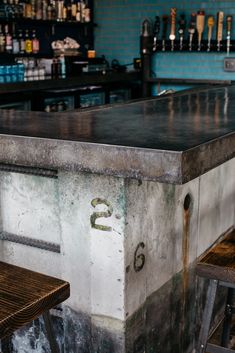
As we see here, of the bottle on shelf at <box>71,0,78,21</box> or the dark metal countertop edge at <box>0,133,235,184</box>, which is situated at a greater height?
the bottle on shelf at <box>71,0,78,21</box>

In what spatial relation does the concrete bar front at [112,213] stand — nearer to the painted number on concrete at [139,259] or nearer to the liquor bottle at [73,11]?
the painted number on concrete at [139,259]

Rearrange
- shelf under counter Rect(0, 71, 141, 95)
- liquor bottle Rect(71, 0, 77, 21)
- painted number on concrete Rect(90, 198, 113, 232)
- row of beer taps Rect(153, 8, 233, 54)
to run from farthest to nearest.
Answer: liquor bottle Rect(71, 0, 77, 21), row of beer taps Rect(153, 8, 233, 54), shelf under counter Rect(0, 71, 141, 95), painted number on concrete Rect(90, 198, 113, 232)

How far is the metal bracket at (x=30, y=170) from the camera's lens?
174 cm

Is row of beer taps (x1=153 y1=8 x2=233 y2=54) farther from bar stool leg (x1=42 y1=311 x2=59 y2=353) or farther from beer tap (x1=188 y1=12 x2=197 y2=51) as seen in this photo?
bar stool leg (x1=42 y1=311 x2=59 y2=353)

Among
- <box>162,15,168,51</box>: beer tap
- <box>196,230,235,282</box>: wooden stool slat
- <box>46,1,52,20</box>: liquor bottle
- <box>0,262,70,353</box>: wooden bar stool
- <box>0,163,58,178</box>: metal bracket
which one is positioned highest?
<box>46,1,52,20</box>: liquor bottle

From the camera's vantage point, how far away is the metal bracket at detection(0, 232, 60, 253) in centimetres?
182

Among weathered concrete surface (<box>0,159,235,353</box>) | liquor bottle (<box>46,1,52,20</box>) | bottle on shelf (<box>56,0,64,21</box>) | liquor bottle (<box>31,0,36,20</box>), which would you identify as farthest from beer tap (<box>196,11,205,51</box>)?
weathered concrete surface (<box>0,159,235,353</box>)

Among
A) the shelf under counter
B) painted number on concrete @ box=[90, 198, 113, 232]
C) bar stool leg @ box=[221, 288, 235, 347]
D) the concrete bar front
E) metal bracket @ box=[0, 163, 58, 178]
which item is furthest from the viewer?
the shelf under counter

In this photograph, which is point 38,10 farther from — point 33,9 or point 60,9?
point 60,9

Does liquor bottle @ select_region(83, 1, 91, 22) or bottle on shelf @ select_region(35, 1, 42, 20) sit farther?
liquor bottle @ select_region(83, 1, 91, 22)

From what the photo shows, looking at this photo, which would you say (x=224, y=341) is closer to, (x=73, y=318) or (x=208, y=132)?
(x=73, y=318)

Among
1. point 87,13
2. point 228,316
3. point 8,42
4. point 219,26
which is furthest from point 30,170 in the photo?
point 87,13

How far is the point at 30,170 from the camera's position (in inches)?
70.5

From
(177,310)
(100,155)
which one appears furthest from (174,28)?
(100,155)
